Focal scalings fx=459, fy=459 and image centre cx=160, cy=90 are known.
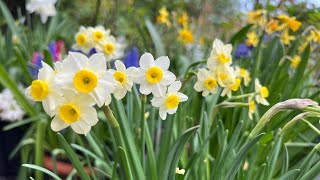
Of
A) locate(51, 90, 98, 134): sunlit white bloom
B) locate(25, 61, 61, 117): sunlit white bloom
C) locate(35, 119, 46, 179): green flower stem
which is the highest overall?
locate(25, 61, 61, 117): sunlit white bloom

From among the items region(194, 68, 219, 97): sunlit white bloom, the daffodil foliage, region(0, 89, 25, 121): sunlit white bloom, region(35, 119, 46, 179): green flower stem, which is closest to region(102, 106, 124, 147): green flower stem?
the daffodil foliage

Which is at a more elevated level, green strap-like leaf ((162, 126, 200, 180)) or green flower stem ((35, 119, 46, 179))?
green strap-like leaf ((162, 126, 200, 180))

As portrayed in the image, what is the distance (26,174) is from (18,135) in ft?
1.52

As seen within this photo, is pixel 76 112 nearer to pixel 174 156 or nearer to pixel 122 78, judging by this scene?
pixel 122 78

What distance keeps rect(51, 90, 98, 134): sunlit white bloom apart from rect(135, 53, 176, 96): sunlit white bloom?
0.46ft

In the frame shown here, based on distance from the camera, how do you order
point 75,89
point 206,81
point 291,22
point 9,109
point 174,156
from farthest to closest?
1. point 9,109
2. point 291,22
3. point 206,81
4. point 174,156
5. point 75,89

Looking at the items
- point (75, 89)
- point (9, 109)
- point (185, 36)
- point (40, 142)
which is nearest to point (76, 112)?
point (75, 89)

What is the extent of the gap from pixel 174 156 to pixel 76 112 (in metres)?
0.25

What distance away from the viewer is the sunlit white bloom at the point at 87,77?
577 mm

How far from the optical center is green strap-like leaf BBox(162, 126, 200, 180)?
0.76m

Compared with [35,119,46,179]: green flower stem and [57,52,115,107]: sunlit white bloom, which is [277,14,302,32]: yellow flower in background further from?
[57,52,115,107]: sunlit white bloom

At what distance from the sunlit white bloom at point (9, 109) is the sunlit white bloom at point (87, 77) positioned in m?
1.25

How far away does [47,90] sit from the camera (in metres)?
0.60

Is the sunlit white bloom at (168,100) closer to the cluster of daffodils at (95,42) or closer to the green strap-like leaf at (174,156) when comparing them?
the green strap-like leaf at (174,156)
